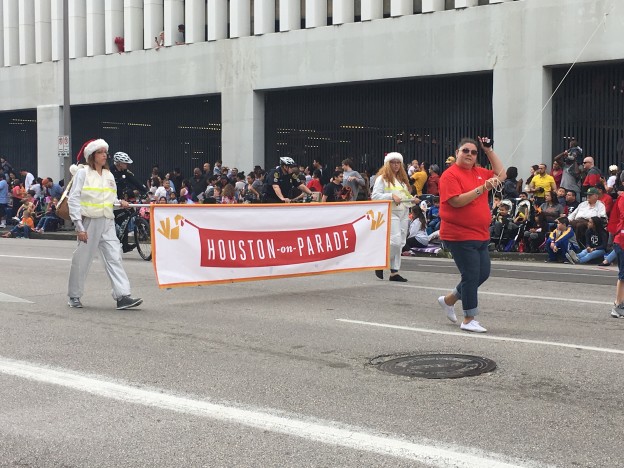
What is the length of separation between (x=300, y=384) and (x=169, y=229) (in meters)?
4.89

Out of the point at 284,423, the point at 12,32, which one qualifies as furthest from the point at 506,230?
the point at 12,32

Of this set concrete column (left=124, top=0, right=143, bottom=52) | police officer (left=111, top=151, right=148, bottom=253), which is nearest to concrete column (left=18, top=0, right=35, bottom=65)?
concrete column (left=124, top=0, right=143, bottom=52)

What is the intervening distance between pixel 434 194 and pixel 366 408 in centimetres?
→ 1796

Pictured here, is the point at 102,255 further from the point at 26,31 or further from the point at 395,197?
the point at 26,31

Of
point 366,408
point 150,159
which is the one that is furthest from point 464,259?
point 150,159

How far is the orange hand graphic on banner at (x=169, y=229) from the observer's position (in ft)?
37.2

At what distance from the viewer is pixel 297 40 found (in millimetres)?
29922

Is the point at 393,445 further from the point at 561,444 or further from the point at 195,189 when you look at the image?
the point at 195,189

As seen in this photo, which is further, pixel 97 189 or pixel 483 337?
pixel 97 189

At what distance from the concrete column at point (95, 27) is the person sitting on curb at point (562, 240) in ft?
77.0

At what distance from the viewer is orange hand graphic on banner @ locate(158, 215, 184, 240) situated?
37.2ft

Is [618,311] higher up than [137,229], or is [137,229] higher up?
[137,229]

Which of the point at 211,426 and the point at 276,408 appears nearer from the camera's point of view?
the point at 211,426

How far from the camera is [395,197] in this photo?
1341cm
